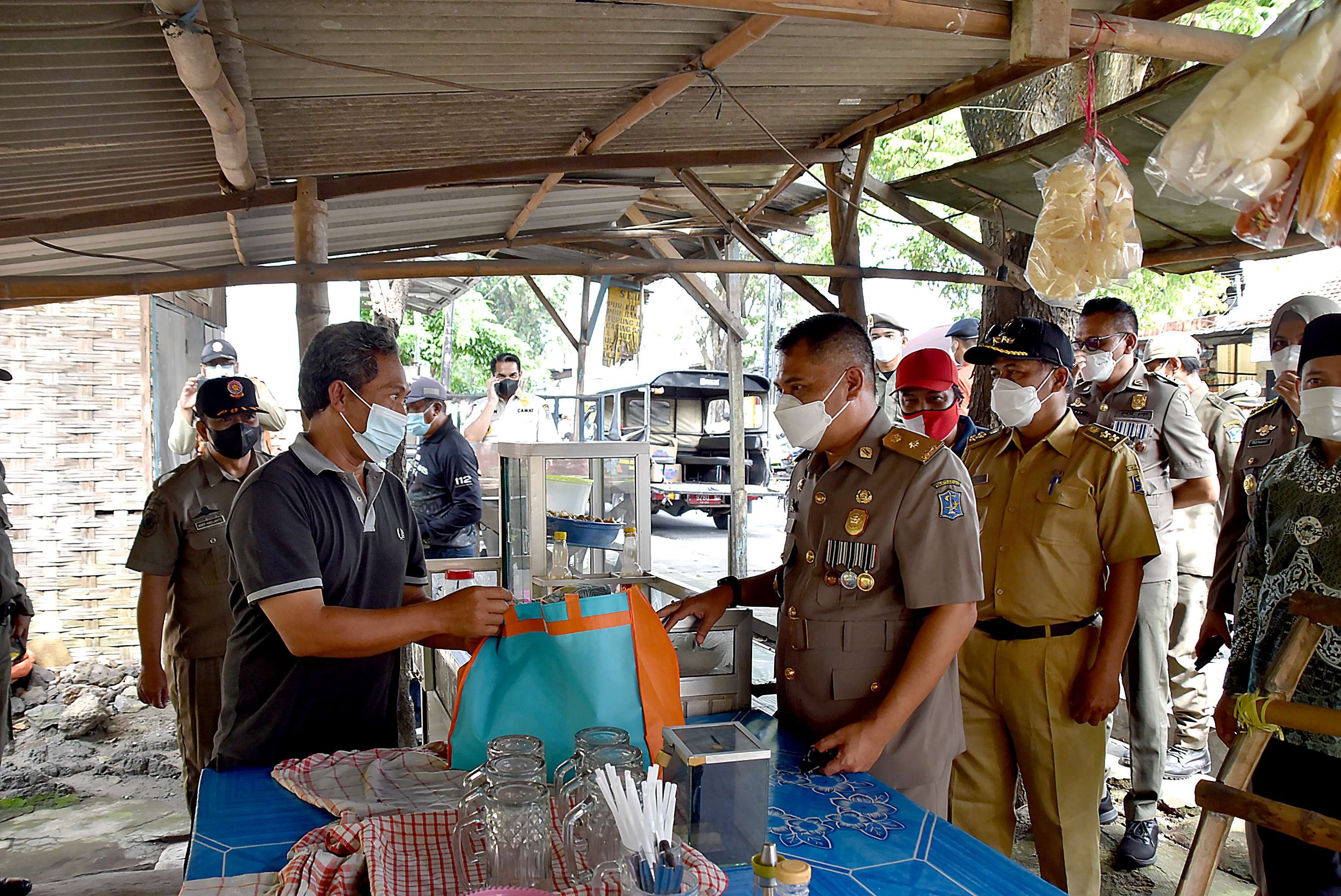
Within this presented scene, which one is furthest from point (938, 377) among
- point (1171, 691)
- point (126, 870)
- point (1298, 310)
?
point (126, 870)

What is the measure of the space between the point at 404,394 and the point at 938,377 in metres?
2.41

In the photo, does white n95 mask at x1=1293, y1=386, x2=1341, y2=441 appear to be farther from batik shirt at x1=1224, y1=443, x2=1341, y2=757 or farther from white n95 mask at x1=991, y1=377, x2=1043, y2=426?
white n95 mask at x1=991, y1=377, x2=1043, y2=426

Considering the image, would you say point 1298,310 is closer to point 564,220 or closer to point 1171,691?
point 1171,691

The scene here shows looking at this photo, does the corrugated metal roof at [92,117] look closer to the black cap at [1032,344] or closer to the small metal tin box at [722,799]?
the small metal tin box at [722,799]

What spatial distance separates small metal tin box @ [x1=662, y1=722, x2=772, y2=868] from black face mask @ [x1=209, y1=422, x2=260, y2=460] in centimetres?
274

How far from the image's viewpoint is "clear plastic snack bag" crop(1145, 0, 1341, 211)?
1469mm

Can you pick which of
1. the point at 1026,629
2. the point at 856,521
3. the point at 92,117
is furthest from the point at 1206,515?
the point at 92,117

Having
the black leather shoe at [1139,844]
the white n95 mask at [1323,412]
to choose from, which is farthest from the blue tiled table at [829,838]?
the black leather shoe at [1139,844]

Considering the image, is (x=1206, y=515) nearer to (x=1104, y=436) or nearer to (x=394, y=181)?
(x=1104, y=436)

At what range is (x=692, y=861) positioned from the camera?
4.77 feet

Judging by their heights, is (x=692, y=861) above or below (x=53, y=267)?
below

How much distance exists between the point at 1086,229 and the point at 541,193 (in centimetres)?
415

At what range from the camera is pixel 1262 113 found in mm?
1473

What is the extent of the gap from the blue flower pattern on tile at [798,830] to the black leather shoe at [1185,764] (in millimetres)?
3596
